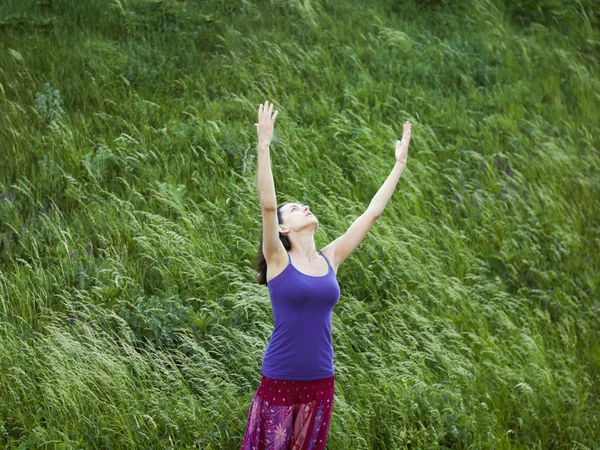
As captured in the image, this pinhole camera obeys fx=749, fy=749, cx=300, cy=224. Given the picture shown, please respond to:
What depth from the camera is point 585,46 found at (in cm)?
1039

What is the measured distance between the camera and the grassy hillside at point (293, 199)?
4.96 metres

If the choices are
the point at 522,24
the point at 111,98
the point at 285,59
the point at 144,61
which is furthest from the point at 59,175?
the point at 522,24

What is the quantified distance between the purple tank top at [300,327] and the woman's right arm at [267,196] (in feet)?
0.39

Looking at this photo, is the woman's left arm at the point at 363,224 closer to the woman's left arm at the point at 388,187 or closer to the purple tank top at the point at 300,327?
the woman's left arm at the point at 388,187

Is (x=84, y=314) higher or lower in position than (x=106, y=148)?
lower

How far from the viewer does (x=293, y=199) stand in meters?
6.62

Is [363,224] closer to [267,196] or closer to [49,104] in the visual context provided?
[267,196]

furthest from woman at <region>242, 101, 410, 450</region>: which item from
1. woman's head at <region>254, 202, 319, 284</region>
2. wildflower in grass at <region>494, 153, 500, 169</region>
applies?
wildflower in grass at <region>494, 153, 500, 169</region>

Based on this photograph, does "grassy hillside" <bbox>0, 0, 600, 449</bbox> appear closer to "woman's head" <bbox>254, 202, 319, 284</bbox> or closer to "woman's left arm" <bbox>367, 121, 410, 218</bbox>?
"woman's head" <bbox>254, 202, 319, 284</bbox>

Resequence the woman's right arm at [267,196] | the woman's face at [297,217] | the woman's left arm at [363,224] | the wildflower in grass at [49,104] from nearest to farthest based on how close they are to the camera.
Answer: the woman's right arm at [267,196] → the woman's face at [297,217] → the woman's left arm at [363,224] → the wildflower in grass at [49,104]

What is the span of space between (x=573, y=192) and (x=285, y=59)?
11.7ft

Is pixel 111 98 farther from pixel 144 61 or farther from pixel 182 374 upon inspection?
pixel 182 374

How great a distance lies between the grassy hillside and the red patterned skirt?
1.00 meters

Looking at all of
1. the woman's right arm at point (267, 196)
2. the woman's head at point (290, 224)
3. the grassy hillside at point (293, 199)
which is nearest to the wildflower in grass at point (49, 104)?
the grassy hillside at point (293, 199)
